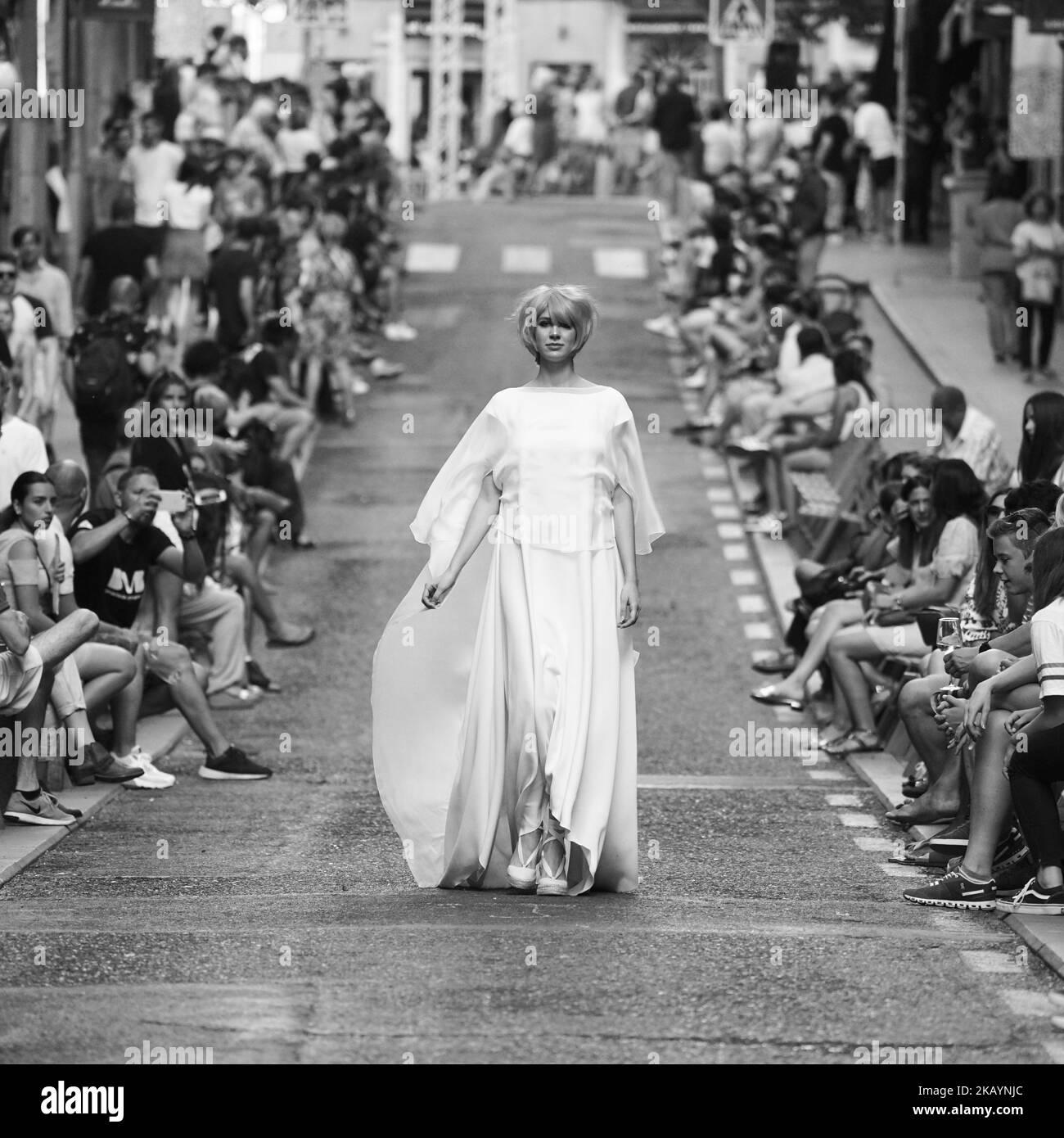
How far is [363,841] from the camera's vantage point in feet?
34.1

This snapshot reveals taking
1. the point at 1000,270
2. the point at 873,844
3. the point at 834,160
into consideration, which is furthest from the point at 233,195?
the point at 873,844

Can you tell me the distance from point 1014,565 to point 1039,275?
45.6ft

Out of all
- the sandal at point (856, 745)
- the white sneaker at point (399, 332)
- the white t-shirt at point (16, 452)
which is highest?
the white t-shirt at point (16, 452)

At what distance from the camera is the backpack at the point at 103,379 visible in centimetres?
1652

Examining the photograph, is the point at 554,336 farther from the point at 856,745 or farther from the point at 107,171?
the point at 107,171

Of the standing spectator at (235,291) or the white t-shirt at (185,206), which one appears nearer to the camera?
the standing spectator at (235,291)

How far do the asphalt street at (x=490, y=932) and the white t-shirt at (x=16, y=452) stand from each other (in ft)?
5.34

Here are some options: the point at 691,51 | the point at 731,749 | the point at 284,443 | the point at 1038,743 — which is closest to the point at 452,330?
the point at 284,443

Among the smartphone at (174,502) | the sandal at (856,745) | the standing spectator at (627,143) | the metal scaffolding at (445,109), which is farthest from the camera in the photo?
the metal scaffolding at (445,109)

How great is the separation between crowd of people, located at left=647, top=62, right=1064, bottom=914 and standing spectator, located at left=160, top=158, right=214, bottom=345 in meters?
4.99

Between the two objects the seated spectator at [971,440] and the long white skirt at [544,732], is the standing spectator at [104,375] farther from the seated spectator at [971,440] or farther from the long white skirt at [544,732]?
the long white skirt at [544,732]

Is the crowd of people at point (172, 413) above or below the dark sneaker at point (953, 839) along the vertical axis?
above

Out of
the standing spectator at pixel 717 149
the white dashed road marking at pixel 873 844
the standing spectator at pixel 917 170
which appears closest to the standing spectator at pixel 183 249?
the standing spectator at pixel 917 170

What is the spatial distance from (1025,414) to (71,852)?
17.6ft
